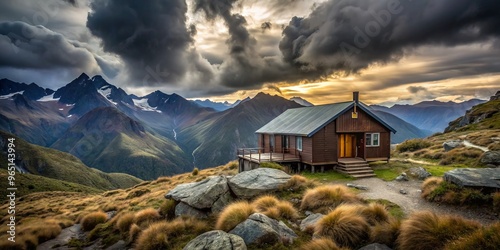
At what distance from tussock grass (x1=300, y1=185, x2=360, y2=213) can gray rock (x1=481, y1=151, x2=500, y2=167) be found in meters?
15.9

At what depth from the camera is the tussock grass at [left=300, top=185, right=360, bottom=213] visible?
508 inches

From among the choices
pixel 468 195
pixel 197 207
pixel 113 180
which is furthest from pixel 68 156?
pixel 468 195

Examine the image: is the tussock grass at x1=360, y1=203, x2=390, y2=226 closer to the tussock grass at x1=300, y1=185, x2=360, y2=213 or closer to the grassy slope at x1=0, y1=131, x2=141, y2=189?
the tussock grass at x1=300, y1=185, x2=360, y2=213

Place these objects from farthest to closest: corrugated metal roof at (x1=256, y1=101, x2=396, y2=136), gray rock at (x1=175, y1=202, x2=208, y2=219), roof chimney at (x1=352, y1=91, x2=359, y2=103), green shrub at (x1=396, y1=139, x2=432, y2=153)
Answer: green shrub at (x1=396, y1=139, x2=432, y2=153) → roof chimney at (x1=352, y1=91, x2=359, y2=103) → corrugated metal roof at (x1=256, y1=101, x2=396, y2=136) → gray rock at (x1=175, y1=202, x2=208, y2=219)

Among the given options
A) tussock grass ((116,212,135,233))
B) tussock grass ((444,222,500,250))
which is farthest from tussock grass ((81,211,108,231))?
tussock grass ((444,222,500,250))

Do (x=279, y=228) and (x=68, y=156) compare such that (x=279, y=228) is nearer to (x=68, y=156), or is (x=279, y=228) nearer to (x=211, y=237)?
(x=211, y=237)

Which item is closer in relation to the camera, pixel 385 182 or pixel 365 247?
pixel 365 247

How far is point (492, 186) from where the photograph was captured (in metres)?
12.0

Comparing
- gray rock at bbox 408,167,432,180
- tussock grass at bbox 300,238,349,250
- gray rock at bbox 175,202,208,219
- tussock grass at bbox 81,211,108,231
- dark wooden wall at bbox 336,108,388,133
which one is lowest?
tussock grass at bbox 81,211,108,231

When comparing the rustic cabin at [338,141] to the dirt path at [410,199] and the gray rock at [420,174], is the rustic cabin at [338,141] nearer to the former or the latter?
the gray rock at [420,174]

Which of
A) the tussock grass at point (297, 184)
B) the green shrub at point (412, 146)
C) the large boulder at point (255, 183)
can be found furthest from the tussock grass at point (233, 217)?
the green shrub at point (412, 146)

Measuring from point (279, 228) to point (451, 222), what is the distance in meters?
5.52

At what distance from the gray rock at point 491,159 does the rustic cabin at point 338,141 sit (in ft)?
26.2

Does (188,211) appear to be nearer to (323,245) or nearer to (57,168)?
(323,245)
